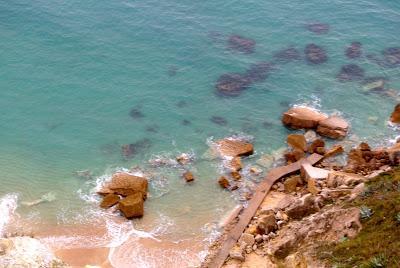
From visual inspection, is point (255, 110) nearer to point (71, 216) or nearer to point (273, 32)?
point (273, 32)

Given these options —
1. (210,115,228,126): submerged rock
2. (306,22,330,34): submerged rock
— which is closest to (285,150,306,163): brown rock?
(210,115,228,126): submerged rock

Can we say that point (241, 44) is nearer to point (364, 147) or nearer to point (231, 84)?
point (231, 84)

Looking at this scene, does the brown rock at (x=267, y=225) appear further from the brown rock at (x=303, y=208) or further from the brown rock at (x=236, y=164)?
the brown rock at (x=236, y=164)

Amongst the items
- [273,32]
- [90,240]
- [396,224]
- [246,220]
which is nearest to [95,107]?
[90,240]

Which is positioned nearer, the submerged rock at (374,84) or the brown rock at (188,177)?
the brown rock at (188,177)

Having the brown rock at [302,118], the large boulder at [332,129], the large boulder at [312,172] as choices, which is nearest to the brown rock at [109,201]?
the large boulder at [312,172]

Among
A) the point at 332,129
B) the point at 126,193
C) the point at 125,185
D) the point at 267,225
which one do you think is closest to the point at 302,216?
the point at 267,225

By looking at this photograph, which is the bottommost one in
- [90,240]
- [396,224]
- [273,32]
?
[90,240]
